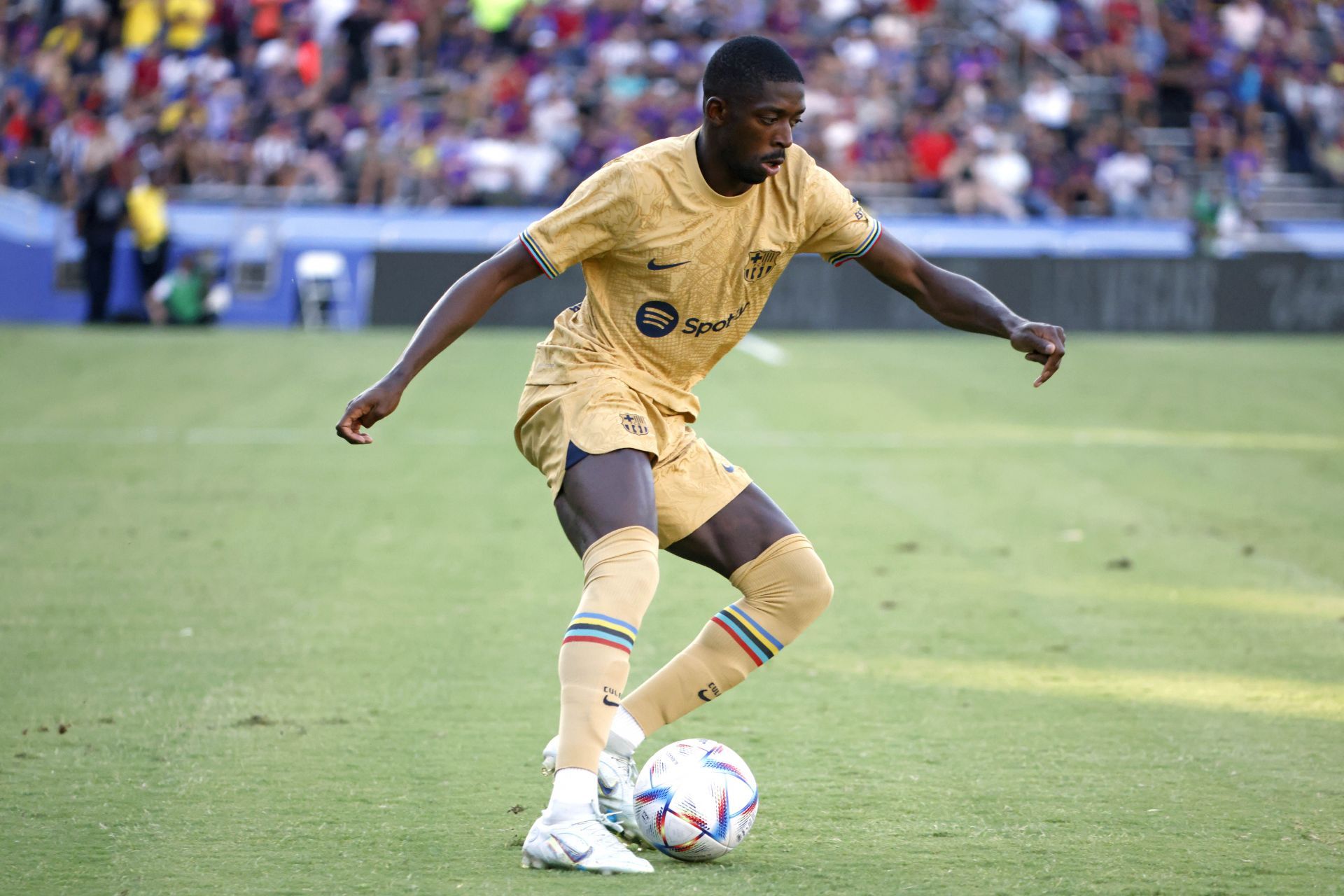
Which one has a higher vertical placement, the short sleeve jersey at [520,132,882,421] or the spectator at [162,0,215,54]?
the short sleeve jersey at [520,132,882,421]

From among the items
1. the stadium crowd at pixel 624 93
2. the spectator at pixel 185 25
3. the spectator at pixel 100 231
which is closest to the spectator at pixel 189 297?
the spectator at pixel 100 231

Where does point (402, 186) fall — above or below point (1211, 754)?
below

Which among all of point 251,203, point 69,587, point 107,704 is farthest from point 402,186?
point 107,704

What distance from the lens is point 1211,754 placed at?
494 centimetres

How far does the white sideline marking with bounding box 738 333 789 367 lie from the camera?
1908 cm

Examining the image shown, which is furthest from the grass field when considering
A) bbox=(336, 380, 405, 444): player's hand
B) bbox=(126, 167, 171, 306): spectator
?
bbox=(126, 167, 171, 306): spectator

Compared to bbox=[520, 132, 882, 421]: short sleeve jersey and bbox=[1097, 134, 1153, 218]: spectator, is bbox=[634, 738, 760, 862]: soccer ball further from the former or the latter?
bbox=[1097, 134, 1153, 218]: spectator

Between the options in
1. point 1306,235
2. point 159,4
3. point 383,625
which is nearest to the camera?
point 383,625

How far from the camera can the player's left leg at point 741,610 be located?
4.41 meters

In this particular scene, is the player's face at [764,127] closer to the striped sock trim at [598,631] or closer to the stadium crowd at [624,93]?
the striped sock trim at [598,631]

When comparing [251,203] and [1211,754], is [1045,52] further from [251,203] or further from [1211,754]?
[1211,754]

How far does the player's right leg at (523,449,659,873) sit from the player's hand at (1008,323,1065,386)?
3.74 ft

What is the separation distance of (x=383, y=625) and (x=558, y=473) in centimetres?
295

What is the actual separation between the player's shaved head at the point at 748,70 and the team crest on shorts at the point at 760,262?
1.52 ft
